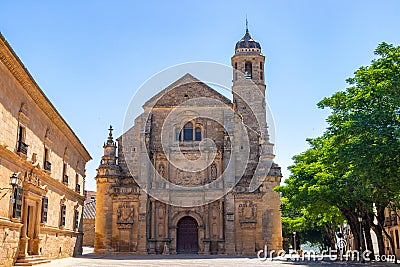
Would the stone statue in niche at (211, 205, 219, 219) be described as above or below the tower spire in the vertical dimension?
below

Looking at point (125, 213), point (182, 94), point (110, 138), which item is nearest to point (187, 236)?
point (125, 213)

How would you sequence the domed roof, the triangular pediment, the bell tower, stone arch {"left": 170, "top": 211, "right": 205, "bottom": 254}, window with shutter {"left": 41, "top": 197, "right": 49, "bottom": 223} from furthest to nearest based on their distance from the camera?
the domed roof
the bell tower
the triangular pediment
stone arch {"left": 170, "top": 211, "right": 205, "bottom": 254}
window with shutter {"left": 41, "top": 197, "right": 49, "bottom": 223}

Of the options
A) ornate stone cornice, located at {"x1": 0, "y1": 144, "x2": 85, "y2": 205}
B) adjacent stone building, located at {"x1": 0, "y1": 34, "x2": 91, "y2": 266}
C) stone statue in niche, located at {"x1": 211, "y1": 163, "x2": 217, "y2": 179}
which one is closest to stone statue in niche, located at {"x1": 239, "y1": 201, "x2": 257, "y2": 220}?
stone statue in niche, located at {"x1": 211, "y1": 163, "x2": 217, "y2": 179}

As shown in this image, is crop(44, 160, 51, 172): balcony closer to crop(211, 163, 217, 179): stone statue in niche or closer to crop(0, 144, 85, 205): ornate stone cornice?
crop(0, 144, 85, 205): ornate stone cornice

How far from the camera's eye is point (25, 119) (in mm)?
19219

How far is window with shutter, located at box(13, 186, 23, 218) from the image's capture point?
1791 centimetres

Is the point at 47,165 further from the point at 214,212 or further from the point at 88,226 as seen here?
the point at 88,226

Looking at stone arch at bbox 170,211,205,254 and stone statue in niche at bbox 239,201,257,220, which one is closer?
stone statue in niche at bbox 239,201,257,220

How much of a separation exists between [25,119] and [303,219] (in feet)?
85.0

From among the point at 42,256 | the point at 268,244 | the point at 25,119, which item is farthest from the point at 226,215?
the point at 25,119

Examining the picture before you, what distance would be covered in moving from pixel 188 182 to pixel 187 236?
4.02m

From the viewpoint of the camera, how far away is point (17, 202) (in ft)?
59.5

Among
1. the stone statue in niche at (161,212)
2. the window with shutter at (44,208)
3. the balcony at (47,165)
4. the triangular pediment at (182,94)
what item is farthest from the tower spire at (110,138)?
the window with shutter at (44,208)

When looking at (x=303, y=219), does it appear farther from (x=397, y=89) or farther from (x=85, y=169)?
(x=397, y=89)
